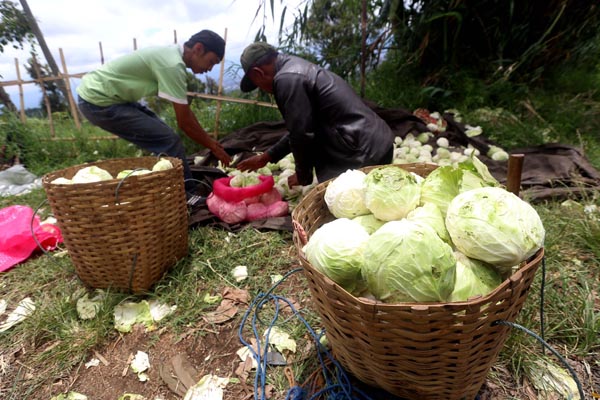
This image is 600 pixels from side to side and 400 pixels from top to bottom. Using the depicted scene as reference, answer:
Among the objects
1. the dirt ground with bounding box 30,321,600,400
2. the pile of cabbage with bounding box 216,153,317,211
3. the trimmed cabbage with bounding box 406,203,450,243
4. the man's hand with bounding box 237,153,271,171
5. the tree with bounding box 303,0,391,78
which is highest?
the tree with bounding box 303,0,391,78

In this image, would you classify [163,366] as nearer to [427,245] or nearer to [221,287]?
[221,287]

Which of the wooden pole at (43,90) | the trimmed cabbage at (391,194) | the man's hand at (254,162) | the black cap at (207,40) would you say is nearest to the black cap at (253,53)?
the black cap at (207,40)

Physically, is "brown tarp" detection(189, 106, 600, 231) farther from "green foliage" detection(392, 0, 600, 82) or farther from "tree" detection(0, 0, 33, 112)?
"tree" detection(0, 0, 33, 112)

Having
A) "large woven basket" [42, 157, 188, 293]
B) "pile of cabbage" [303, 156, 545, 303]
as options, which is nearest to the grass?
"large woven basket" [42, 157, 188, 293]

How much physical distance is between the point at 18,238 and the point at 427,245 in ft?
10.8

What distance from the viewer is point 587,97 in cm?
527

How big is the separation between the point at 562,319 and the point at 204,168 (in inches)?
138

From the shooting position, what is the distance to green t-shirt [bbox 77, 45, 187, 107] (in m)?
3.17

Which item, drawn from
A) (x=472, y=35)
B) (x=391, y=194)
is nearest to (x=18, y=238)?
(x=391, y=194)

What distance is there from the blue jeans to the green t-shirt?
91 millimetres

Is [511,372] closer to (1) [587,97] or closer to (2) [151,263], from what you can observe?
(2) [151,263]

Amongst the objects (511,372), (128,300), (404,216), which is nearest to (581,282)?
(511,372)

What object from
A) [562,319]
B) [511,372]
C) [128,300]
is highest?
[562,319]

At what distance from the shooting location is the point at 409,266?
1.03 meters
